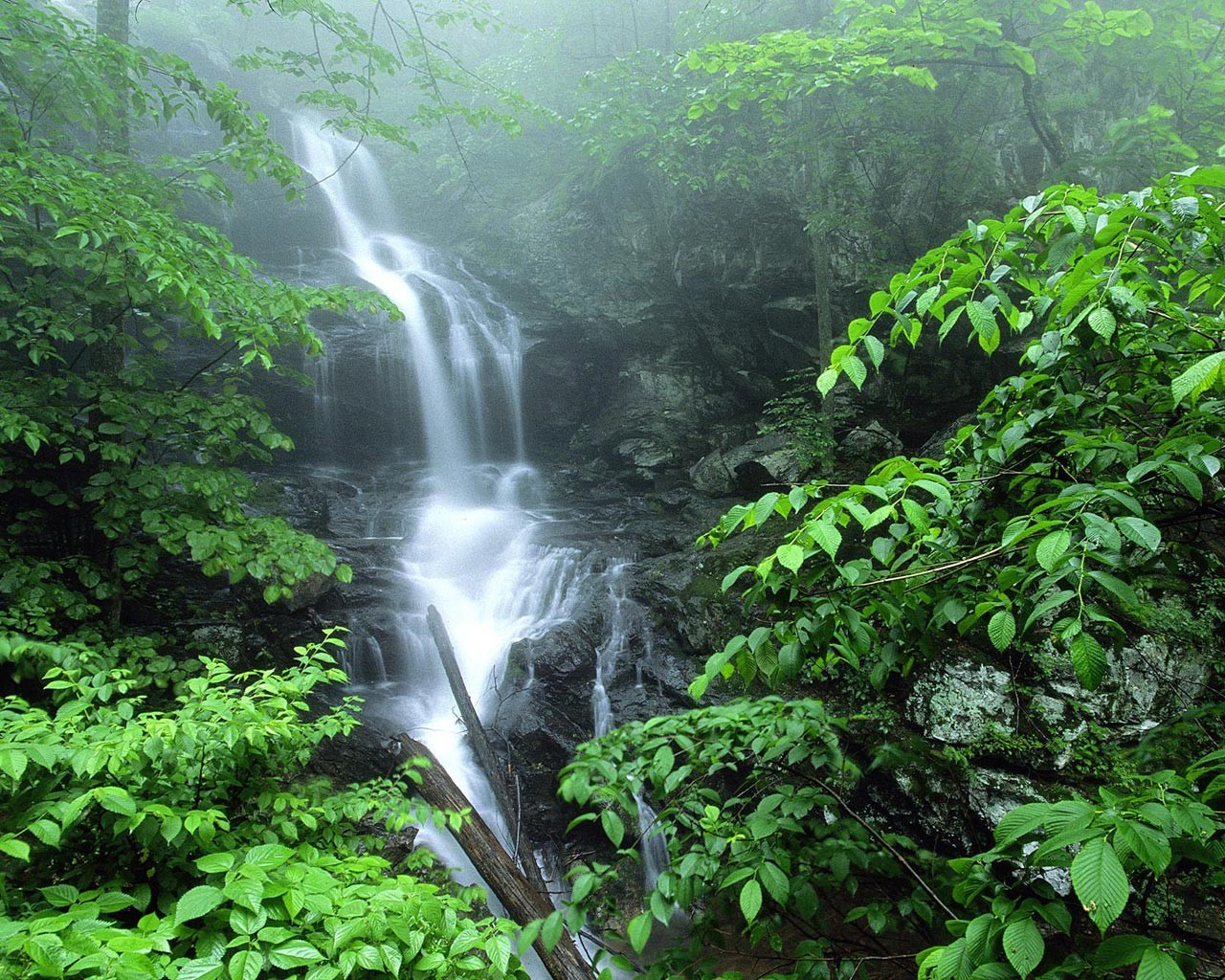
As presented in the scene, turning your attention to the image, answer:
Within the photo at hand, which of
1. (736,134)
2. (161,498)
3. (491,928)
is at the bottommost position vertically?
(491,928)

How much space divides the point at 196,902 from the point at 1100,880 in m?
1.89

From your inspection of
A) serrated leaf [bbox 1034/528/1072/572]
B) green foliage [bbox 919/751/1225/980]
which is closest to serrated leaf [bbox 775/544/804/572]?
serrated leaf [bbox 1034/528/1072/572]

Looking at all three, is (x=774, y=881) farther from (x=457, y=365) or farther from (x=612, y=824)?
(x=457, y=365)

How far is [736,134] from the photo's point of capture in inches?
452

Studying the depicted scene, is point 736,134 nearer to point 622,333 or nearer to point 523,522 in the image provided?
point 622,333

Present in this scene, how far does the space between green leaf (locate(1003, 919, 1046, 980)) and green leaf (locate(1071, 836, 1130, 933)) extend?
0.41 ft

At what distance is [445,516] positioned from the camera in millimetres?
10773

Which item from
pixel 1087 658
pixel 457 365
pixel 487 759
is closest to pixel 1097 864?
Answer: pixel 1087 658

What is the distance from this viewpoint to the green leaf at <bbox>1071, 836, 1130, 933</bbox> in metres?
0.86

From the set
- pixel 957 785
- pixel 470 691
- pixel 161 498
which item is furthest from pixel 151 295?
pixel 957 785

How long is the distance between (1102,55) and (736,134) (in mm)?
5276

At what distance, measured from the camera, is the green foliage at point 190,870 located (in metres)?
1.51

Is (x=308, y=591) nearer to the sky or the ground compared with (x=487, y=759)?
nearer to the sky

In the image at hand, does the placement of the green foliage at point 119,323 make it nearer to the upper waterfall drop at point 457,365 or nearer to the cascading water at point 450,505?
the cascading water at point 450,505
